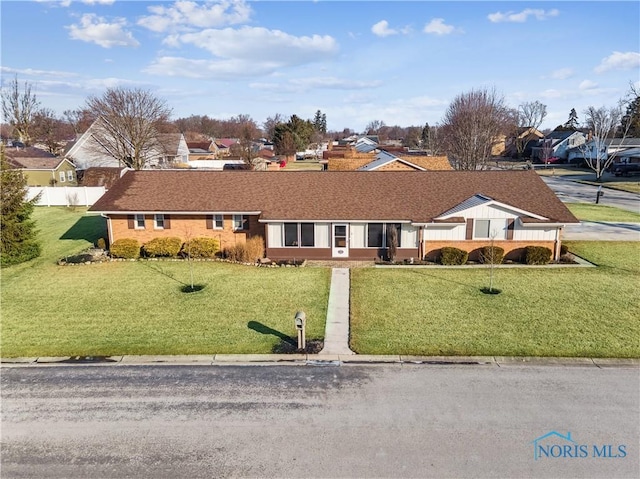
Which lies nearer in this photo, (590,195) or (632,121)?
(590,195)

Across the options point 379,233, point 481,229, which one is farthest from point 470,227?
point 379,233

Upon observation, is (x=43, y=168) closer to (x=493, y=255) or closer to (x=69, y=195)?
(x=69, y=195)

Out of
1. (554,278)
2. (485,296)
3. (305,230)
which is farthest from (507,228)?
(305,230)

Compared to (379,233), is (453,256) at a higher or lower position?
lower

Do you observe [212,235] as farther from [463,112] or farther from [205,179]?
[463,112]

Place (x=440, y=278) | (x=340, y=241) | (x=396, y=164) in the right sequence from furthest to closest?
(x=396, y=164) < (x=340, y=241) < (x=440, y=278)

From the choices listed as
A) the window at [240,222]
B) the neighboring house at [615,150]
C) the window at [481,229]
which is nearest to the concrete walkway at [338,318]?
the window at [240,222]
